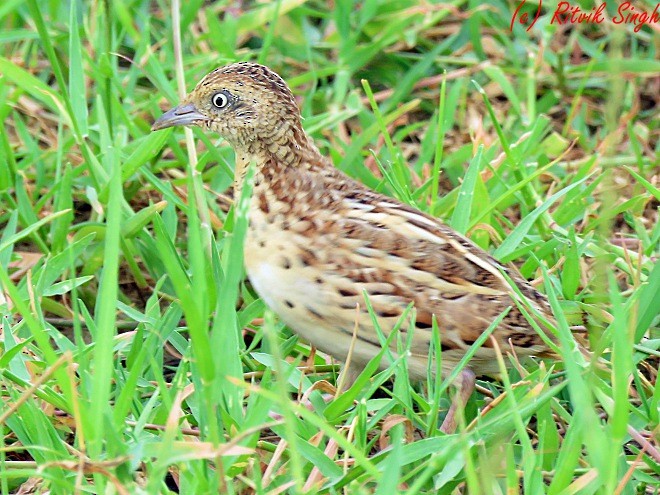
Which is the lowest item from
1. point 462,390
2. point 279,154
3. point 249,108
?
point 462,390

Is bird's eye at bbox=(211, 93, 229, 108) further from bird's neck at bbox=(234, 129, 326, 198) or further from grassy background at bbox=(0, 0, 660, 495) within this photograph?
grassy background at bbox=(0, 0, 660, 495)

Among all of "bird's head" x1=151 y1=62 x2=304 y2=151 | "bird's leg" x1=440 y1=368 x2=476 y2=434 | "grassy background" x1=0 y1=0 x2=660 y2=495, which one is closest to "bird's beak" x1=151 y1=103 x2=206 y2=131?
"bird's head" x1=151 y1=62 x2=304 y2=151

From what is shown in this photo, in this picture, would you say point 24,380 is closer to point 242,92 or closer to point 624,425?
point 242,92

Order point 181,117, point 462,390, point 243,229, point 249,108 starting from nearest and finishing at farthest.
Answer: point 243,229 < point 462,390 < point 249,108 < point 181,117

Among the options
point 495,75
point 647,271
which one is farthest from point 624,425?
point 495,75

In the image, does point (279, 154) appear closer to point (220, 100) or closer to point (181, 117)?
point (220, 100)

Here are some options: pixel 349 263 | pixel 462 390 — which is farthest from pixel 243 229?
pixel 462 390

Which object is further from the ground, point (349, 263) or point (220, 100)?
point (220, 100)
